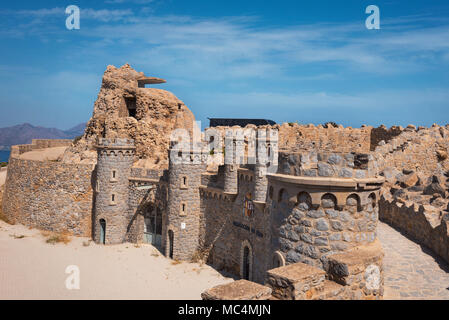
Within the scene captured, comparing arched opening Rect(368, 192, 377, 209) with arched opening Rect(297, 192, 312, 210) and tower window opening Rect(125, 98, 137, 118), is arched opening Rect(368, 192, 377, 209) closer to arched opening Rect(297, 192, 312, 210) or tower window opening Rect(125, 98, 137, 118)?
arched opening Rect(297, 192, 312, 210)

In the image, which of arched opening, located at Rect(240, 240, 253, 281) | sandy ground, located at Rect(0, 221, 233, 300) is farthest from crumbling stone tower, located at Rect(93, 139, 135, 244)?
arched opening, located at Rect(240, 240, 253, 281)

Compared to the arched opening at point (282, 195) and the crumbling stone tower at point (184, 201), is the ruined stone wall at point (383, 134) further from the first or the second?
the arched opening at point (282, 195)

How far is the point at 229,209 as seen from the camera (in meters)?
18.8

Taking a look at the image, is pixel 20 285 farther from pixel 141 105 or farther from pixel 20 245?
pixel 141 105

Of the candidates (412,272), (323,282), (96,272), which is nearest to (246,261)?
(96,272)

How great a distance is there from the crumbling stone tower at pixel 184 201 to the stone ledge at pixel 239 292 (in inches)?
588

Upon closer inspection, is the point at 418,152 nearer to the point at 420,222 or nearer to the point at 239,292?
the point at 420,222

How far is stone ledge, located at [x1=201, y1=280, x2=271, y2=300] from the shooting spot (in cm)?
512

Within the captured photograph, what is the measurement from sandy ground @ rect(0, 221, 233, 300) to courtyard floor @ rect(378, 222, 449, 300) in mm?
8464

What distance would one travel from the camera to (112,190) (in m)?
23.0

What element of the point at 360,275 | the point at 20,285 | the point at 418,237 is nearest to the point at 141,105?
the point at 20,285

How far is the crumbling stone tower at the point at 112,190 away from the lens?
22859 mm

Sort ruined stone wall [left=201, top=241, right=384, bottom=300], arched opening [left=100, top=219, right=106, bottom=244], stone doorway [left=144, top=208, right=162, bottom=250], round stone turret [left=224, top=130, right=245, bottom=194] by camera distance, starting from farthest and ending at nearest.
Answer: arched opening [left=100, top=219, right=106, bottom=244], stone doorway [left=144, top=208, right=162, bottom=250], round stone turret [left=224, top=130, right=245, bottom=194], ruined stone wall [left=201, top=241, right=384, bottom=300]
